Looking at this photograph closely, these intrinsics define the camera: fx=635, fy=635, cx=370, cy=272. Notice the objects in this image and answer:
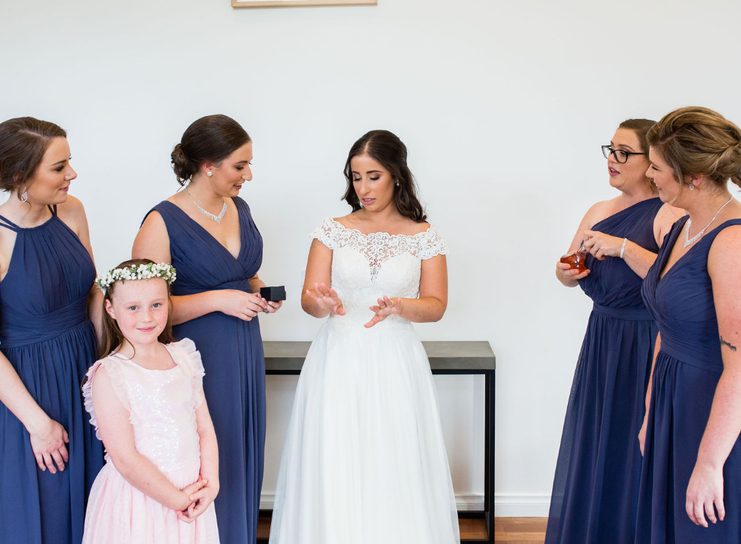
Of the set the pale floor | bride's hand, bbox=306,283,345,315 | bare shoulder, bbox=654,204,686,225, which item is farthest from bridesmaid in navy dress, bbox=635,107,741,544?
the pale floor

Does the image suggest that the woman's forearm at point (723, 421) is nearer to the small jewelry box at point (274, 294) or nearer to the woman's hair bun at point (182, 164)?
the small jewelry box at point (274, 294)

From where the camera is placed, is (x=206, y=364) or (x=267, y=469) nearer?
(x=206, y=364)

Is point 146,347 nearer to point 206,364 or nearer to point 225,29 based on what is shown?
point 206,364

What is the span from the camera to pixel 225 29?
323cm

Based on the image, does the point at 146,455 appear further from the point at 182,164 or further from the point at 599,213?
the point at 599,213

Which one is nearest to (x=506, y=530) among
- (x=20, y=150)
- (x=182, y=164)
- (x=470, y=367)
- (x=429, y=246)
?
(x=470, y=367)

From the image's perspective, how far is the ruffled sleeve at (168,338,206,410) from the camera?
82.7 inches

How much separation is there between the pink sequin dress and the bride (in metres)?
0.52

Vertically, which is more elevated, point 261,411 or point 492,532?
point 261,411

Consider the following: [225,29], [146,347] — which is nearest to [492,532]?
[146,347]

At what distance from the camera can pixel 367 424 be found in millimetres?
2393

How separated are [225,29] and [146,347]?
191cm

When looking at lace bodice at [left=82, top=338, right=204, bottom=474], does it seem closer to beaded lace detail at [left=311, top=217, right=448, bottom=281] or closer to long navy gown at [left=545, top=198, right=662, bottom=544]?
beaded lace detail at [left=311, top=217, right=448, bottom=281]

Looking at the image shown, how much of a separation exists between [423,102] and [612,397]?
172 centimetres
